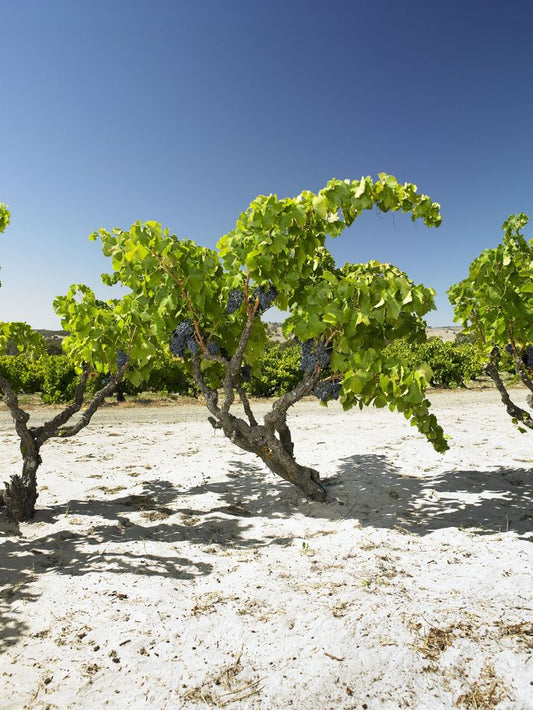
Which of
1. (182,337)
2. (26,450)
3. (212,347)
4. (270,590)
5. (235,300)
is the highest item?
(235,300)

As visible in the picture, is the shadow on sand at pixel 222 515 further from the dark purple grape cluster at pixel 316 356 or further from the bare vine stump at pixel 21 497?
the dark purple grape cluster at pixel 316 356

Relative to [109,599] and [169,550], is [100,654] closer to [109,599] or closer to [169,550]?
[109,599]

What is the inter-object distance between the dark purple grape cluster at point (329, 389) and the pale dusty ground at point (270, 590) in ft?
5.24

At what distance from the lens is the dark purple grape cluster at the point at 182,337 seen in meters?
5.21

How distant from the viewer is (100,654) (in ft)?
Result: 9.29

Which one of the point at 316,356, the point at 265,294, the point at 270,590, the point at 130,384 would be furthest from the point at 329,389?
the point at 130,384

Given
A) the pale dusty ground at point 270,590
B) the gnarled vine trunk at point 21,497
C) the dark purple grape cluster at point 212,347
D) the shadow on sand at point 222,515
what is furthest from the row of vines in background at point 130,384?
the gnarled vine trunk at point 21,497

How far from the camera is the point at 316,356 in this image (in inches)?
200

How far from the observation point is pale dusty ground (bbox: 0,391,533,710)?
255 centimetres

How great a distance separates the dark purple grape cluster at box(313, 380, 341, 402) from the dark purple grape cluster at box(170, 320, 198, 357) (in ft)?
5.63

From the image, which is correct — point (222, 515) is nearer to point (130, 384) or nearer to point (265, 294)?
point (265, 294)

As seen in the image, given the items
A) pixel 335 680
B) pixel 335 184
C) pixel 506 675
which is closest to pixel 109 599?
pixel 335 680

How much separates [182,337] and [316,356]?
172cm

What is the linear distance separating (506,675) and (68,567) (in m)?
3.80
